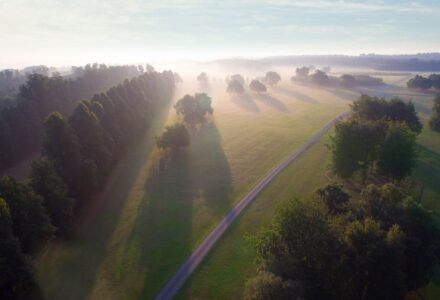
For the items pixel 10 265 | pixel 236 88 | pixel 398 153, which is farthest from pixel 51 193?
pixel 236 88

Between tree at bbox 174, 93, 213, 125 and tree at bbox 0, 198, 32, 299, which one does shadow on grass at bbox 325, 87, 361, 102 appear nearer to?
tree at bbox 174, 93, 213, 125

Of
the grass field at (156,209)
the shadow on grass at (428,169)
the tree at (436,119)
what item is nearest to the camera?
the grass field at (156,209)

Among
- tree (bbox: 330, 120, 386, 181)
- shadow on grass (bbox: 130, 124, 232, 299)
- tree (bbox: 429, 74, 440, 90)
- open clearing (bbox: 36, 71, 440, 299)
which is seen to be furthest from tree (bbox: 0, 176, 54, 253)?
tree (bbox: 429, 74, 440, 90)

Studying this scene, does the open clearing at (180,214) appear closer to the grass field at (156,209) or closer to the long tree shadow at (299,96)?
the grass field at (156,209)

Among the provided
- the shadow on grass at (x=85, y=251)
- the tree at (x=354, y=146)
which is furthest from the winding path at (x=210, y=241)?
the tree at (x=354, y=146)

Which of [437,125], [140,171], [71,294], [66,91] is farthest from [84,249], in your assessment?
[437,125]

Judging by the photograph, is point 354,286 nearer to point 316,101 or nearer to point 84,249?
point 84,249
